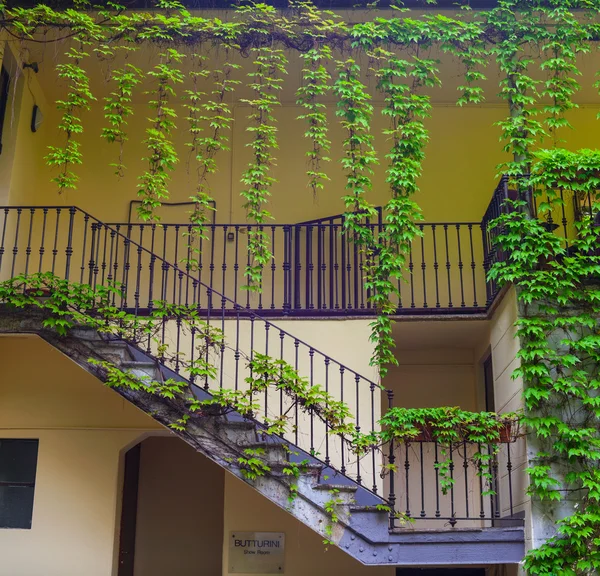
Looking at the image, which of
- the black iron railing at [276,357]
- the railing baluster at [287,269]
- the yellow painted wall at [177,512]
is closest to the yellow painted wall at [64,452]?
the black iron railing at [276,357]

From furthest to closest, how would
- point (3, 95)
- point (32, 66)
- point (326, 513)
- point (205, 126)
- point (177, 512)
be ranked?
1. point (177, 512)
2. point (205, 126)
3. point (32, 66)
4. point (3, 95)
5. point (326, 513)

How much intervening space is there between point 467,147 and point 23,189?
5423 mm

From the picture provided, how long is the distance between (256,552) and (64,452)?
229 cm

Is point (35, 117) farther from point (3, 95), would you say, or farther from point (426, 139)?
point (426, 139)

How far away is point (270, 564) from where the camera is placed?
7430 mm

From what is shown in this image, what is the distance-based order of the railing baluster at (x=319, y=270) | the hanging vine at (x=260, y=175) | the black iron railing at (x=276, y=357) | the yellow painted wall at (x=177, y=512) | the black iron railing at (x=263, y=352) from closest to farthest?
the black iron railing at (x=276, y=357) < the black iron railing at (x=263, y=352) < the hanging vine at (x=260, y=175) < the railing baluster at (x=319, y=270) < the yellow painted wall at (x=177, y=512)

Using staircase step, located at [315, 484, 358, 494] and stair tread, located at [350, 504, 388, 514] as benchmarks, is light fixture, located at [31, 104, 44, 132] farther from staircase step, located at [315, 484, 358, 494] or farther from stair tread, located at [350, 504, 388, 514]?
stair tread, located at [350, 504, 388, 514]

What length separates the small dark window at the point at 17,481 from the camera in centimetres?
781

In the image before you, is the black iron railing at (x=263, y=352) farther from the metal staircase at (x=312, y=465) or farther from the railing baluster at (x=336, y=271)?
the railing baluster at (x=336, y=271)

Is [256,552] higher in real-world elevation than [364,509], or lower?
lower

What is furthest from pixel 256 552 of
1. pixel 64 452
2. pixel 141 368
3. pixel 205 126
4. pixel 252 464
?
pixel 205 126

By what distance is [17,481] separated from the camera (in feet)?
26.0

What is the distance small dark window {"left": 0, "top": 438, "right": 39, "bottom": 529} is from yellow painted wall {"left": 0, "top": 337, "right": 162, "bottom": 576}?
0.12 meters

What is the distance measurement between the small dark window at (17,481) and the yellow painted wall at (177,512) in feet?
6.29
